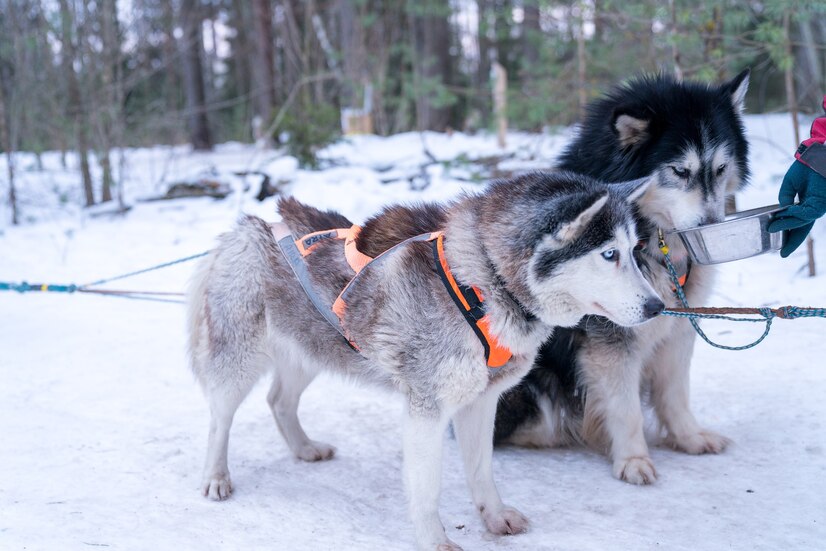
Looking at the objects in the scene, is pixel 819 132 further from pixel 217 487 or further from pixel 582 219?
pixel 217 487

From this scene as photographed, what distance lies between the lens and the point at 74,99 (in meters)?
9.20

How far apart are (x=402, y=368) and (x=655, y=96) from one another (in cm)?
159

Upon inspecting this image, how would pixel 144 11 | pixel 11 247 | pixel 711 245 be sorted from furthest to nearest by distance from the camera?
pixel 144 11
pixel 11 247
pixel 711 245

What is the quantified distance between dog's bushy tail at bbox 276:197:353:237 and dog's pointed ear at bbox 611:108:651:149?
1254mm

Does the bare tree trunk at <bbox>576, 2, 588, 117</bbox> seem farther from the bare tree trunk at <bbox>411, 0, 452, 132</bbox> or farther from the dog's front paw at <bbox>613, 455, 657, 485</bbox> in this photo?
the dog's front paw at <bbox>613, 455, 657, 485</bbox>

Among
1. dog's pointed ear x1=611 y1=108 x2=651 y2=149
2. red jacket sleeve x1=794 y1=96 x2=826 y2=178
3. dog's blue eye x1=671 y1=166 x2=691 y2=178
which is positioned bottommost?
dog's blue eye x1=671 y1=166 x2=691 y2=178

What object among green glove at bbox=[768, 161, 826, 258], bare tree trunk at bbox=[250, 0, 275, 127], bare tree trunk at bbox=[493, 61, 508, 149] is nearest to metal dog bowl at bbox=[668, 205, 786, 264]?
green glove at bbox=[768, 161, 826, 258]

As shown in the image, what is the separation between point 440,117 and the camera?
14109mm

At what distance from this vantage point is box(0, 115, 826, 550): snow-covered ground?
267 cm

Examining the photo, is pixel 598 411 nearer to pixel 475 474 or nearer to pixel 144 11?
pixel 475 474

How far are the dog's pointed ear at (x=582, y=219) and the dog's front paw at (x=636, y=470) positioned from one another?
56.2 inches

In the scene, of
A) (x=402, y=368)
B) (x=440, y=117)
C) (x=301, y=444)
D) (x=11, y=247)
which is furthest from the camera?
(x=440, y=117)

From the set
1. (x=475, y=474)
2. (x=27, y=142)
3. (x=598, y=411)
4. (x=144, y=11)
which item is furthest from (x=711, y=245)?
(x=27, y=142)

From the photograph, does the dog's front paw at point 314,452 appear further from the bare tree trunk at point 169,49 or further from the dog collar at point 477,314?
the bare tree trunk at point 169,49
